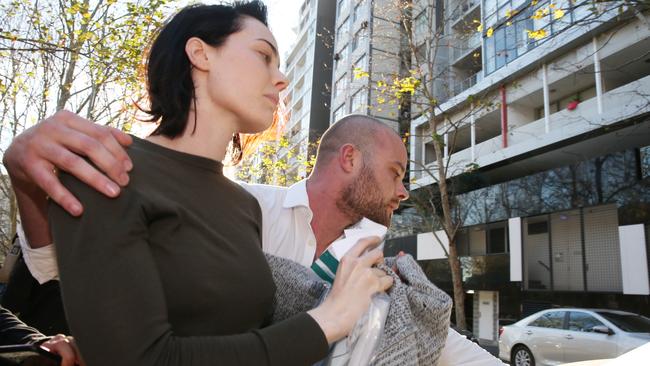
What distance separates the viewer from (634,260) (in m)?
14.6

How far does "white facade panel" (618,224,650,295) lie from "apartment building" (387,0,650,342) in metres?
0.03

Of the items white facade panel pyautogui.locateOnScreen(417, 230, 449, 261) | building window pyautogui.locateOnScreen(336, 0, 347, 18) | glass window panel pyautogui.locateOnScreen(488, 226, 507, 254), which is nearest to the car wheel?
glass window panel pyautogui.locateOnScreen(488, 226, 507, 254)

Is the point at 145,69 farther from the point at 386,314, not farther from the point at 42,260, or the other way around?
the point at 386,314

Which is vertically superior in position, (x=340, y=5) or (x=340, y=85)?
(x=340, y=5)

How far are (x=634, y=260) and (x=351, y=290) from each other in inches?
629

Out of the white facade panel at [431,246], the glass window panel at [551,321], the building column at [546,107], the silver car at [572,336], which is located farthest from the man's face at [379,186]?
the white facade panel at [431,246]

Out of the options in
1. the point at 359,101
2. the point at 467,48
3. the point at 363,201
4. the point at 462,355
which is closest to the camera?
the point at 462,355

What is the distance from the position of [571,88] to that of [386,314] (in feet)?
68.0

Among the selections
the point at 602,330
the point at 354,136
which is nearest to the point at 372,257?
the point at 354,136

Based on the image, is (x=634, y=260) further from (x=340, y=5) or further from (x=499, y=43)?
(x=340, y=5)

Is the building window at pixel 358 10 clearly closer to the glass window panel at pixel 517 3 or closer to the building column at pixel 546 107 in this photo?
the glass window panel at pixel 517 3

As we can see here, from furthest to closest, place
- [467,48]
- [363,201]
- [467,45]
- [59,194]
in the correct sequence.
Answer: [467,45] → [467,48] → [363,201] → [59,194]

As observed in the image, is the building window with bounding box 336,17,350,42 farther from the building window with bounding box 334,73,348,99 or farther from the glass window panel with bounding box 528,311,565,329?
the glass window panel with bounding box 528,311,565,329

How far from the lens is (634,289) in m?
14.2
